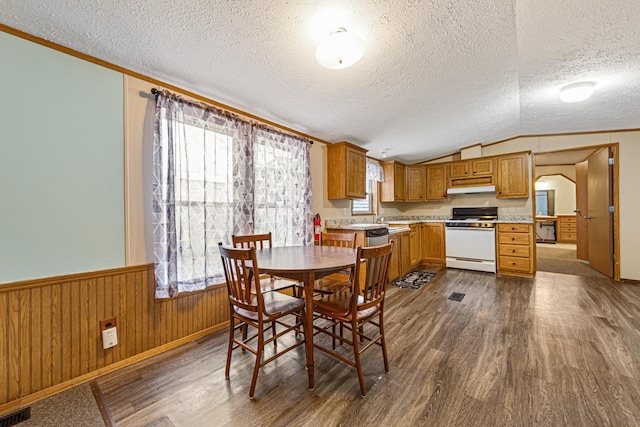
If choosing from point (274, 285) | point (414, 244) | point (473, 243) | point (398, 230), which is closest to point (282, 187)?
point (274, 285)

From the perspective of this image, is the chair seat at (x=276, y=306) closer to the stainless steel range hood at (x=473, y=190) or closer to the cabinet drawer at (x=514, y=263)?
the cabinet drawer at (x=514, y=263)

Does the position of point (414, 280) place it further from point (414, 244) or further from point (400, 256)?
point (414, 244)

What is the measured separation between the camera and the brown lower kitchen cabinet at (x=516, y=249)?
4.28 m

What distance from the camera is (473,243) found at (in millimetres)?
4664

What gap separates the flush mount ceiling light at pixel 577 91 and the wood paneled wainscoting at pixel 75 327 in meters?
4.33

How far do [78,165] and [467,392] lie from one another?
9.75 ft

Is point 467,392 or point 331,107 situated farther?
point 331,107

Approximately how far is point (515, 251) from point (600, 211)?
A: 1.59 m

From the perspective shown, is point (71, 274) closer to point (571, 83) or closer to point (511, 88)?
point (511, 88)

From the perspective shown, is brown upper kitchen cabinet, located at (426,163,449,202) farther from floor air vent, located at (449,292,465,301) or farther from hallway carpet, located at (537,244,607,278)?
floor air vent, located at (449,292,465,301)

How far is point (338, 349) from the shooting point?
2146 mm

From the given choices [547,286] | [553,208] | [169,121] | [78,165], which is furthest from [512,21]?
[553,208]

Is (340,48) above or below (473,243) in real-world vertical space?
above

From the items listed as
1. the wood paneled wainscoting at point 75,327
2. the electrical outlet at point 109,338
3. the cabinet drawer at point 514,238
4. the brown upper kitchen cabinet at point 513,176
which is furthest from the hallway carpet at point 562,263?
the electrical outlet at point 109,338
